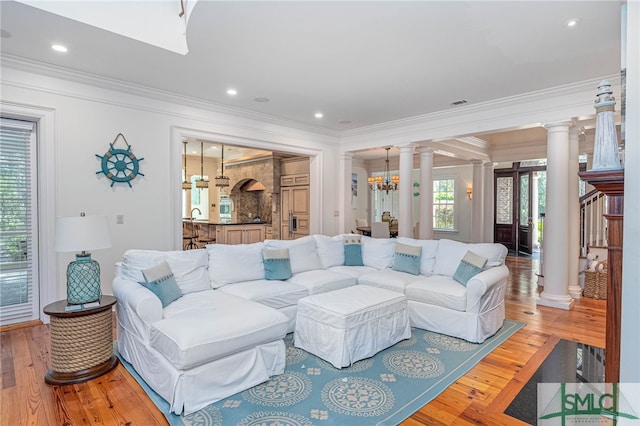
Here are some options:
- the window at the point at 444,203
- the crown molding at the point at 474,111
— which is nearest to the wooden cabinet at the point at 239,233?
the crown molding at the point at 474,111

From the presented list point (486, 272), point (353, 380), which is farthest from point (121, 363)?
point (486, 272)

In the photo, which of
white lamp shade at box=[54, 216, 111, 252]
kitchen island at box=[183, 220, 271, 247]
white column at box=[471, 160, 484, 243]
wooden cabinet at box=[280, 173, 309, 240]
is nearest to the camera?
white lamp shade at box=[54, 216, 111, 252]

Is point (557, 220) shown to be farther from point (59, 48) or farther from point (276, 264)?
point (59, 48)

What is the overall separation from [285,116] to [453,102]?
2738mm

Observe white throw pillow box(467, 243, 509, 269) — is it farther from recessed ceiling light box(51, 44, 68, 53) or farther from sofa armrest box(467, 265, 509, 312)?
recessed ceiling light box(51, 44, 68, 53)

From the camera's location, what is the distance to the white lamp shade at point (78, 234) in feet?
8.68

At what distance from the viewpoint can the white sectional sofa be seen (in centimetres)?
229

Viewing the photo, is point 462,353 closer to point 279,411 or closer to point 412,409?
point 412,409

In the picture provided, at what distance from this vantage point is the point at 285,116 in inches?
231

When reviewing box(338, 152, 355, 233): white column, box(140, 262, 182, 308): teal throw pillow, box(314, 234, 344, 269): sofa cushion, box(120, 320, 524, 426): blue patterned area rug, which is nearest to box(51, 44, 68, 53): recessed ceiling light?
box(140, 262, 182, 308): teal throw pillow

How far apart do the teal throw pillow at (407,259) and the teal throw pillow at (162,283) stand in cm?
270

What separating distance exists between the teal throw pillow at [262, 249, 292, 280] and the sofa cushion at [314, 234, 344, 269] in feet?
2.51

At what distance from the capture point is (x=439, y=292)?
362cm

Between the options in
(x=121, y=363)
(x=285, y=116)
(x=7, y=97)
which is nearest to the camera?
(x=121, y=363)
